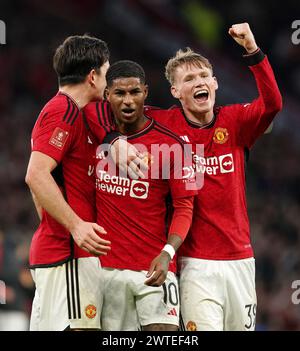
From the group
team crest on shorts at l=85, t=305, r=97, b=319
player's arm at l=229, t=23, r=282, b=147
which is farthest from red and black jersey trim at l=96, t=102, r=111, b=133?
team crest on shorts at l=85, t=305, r=97, b=319

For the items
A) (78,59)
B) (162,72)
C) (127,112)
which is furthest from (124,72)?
(162,72)

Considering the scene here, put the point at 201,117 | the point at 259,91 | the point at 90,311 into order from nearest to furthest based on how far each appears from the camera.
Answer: the point at 90,311
the point at 259,91
the point at 201,117

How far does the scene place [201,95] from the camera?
605 cm

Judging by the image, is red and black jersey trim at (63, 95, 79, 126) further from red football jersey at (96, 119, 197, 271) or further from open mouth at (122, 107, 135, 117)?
red football jersey at (96, 119, 197, 271)

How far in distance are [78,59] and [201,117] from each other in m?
0.88

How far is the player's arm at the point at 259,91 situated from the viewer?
A: 18.7 feet

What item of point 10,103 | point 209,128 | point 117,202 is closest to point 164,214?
point 117,202

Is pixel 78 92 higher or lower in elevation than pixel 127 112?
higher

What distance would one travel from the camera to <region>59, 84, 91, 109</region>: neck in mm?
5883

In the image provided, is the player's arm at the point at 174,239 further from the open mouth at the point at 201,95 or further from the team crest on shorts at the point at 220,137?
the open mouth at the point at 201,95

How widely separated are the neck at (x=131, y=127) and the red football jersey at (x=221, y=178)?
260 mm

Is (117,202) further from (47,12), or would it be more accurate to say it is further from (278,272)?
(47,12)

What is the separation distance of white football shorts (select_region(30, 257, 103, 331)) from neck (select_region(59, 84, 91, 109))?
1.00m

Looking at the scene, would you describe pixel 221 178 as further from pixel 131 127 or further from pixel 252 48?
pixel 252 48
